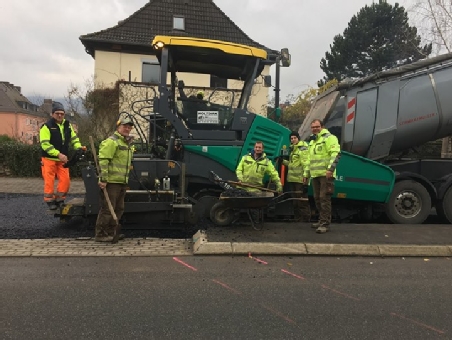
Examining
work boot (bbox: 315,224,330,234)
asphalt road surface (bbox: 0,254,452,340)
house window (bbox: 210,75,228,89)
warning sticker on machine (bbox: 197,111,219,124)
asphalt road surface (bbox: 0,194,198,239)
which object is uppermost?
house window (bbox: 210,75,228,89)

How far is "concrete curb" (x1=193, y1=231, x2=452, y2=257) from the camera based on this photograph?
17.0 feet

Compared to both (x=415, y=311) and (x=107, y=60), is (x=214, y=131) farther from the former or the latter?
(x=107, y=60)

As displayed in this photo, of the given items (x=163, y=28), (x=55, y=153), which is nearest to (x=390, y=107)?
(x=55, y=153)

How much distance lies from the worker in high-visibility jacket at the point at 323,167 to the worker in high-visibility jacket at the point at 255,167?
2.07 feet

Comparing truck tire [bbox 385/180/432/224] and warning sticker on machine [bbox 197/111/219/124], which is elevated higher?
warning sticker on machine [bbox 197/111/219/124]

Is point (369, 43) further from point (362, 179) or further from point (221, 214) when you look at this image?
point (221, 214)

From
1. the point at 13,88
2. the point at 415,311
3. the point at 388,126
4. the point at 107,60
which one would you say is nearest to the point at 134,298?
the point at 415,311

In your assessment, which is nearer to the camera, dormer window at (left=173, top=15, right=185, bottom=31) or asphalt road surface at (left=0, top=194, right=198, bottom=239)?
asphalt road surface at (left=0, top=194, right=198, bottom=239)

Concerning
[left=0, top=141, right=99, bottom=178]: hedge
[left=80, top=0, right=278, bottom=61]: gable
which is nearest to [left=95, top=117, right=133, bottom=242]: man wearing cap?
[left=0, top=141, right=99, bottom=178]: hedge

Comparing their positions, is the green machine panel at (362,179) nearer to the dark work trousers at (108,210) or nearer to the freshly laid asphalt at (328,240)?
the freshly laid asphalt at (328,240)

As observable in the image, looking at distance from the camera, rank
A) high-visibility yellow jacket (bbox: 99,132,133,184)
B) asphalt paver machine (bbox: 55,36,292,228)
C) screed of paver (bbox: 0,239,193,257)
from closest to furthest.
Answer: screed of paver (bbox: 0,239,193,257) → high-visibility yellow jacket (bbox: 99,132,133,184) → asphalt paver machine (bbox: 55,36,292,228)

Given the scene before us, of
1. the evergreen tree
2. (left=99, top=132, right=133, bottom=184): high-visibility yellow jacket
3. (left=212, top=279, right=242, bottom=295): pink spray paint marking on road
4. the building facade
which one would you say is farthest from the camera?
the evergreen tree

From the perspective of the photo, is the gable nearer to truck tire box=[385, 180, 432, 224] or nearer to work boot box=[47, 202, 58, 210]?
work boot box=[47, 202, 58, 210]

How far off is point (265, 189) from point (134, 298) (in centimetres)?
289
